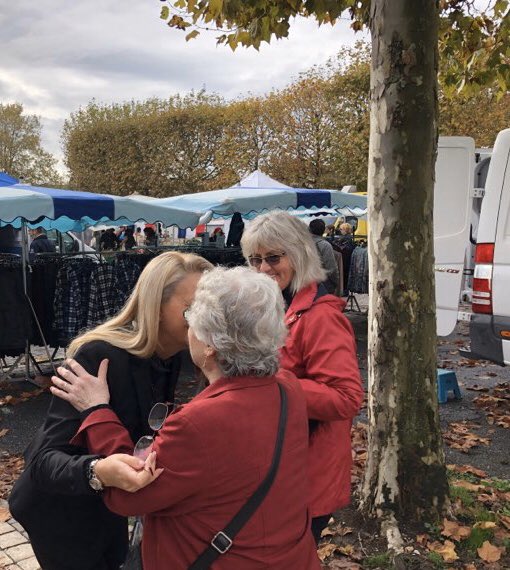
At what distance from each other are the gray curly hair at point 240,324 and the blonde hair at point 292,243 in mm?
813

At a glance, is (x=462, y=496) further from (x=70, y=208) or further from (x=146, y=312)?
(x=70, y=208)

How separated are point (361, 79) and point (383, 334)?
23685 millimetres

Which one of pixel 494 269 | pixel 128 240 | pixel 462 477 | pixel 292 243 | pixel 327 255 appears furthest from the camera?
pixel 128 240

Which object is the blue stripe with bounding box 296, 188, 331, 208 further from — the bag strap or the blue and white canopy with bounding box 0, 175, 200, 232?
the bag strap

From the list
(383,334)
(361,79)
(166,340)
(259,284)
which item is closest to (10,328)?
(383,334)

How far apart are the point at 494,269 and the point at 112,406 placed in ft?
15.2

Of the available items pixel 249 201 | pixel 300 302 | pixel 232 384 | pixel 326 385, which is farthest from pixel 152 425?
pixel 249 201

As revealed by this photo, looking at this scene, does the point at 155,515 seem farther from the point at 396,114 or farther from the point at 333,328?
the point at 396,114

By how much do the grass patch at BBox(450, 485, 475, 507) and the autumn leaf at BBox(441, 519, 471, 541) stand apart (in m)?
0.37

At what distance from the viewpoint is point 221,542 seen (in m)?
1.55

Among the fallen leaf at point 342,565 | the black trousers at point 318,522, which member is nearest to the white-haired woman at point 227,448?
the black trousers at point 318,522

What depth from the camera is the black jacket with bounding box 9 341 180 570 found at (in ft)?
6.05

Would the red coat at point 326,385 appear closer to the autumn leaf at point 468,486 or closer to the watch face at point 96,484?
the watch face at point 96,484

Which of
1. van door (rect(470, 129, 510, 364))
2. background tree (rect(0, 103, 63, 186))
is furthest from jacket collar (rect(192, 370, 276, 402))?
background tree (rect(0, 103, 63, 186))
